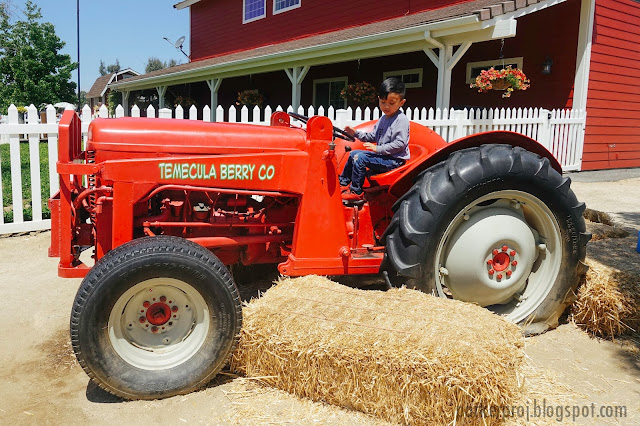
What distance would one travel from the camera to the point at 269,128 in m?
3.10

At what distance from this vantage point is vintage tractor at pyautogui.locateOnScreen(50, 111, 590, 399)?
97.0 inches

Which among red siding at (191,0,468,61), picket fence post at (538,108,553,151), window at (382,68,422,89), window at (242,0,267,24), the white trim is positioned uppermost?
the white trim

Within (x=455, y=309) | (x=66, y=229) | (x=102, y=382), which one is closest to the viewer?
(x=102, y=382)

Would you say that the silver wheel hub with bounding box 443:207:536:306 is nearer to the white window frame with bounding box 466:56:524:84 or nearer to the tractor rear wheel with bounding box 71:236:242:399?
the tractor rear wheel with bounding box 71:236:242:399

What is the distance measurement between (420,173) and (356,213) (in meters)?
0.45

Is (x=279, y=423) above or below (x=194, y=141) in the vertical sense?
below

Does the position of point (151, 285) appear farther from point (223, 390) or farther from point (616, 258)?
point (616, 258)

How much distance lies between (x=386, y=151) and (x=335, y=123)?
426 centimetres

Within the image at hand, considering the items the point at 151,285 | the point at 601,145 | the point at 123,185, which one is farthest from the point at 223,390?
the point at 601,145

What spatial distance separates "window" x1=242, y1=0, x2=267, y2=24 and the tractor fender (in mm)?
16113

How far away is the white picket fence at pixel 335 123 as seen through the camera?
5.71 m

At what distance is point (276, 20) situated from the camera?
56.5 feet

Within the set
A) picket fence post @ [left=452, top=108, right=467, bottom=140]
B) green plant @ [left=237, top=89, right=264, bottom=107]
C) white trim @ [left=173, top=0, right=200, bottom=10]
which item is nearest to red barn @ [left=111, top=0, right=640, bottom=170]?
picket fence post @ [left=452, top=108, right=467, bottom=140]

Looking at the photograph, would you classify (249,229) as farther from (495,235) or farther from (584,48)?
(584,48)
